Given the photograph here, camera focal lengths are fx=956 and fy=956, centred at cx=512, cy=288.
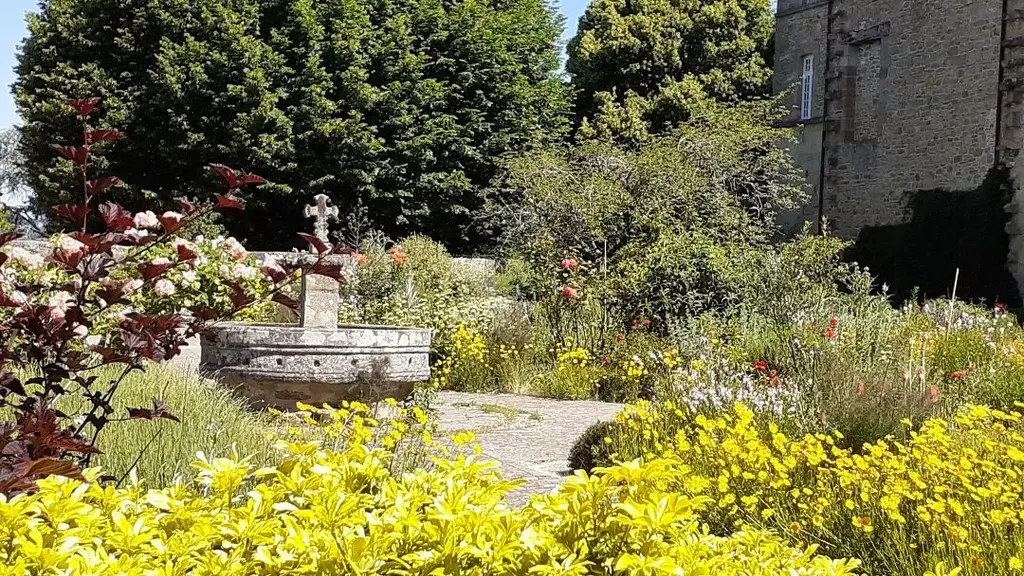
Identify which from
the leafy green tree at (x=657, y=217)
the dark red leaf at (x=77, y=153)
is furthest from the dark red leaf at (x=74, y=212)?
the leafy green tree at (x=657, y=217)

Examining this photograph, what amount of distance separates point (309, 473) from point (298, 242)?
57.7ft

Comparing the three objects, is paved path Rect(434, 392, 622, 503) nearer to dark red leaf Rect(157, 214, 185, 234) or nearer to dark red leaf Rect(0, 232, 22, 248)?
dark red leaf Rect(157, 214, 185, 234)

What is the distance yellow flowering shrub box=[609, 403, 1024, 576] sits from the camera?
320 centimetres

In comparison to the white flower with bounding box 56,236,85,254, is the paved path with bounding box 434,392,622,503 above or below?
below

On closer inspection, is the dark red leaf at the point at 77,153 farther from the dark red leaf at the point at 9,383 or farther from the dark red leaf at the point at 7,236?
the dark red leaf at the point at 9,383

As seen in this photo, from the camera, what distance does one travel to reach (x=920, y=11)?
1723 cm

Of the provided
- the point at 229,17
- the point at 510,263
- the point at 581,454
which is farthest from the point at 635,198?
the point at 229,17

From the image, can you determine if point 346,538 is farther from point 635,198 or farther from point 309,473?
point 635,198

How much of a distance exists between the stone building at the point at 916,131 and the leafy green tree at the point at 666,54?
160 inches

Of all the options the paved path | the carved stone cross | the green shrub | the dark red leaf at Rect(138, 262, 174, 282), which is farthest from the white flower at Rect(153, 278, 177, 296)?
the dark red leaf at Rect(138, 262, 174, 282)

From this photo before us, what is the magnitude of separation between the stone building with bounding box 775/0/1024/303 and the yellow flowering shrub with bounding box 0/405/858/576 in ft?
50.7

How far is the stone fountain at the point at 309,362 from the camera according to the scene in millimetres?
5863

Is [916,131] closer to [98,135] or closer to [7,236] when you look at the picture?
[98,135]

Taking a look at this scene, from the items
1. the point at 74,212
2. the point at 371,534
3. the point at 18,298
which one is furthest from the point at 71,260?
the point at 371,534
